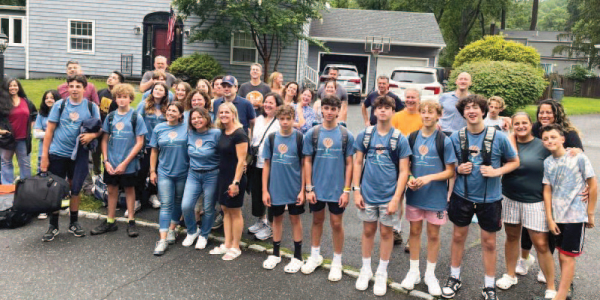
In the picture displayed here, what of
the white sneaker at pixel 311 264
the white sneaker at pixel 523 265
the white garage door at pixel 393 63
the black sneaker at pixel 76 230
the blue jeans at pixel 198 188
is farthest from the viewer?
→ the white garage door at pixel 393 63

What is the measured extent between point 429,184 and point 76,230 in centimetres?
422

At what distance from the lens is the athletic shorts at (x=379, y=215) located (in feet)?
14.5

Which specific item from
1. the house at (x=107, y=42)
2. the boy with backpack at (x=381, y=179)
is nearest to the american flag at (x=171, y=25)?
the house at (x=107, y=42)

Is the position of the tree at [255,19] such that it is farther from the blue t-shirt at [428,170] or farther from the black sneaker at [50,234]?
the blue t-shirt at [428,170]

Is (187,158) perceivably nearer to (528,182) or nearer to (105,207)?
(105,207)

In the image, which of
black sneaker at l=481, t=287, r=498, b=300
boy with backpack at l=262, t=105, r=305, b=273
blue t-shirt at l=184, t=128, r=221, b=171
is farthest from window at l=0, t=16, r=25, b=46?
black sneaker at l=481, t=287, r=498, b=300

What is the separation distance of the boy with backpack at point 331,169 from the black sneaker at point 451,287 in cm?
103

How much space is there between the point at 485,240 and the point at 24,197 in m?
4.96

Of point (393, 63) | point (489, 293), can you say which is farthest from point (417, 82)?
point (489, 293)

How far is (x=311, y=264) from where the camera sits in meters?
4.85

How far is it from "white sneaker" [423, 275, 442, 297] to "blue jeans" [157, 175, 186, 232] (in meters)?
2.95

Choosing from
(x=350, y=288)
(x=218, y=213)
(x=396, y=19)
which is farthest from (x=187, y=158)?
(x=396, y=19)

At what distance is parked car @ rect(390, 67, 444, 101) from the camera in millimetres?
15531

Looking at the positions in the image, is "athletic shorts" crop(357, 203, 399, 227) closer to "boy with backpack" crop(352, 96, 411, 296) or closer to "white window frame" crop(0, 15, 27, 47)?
"boy with backpack" crop(352, 96, 411, 296)
